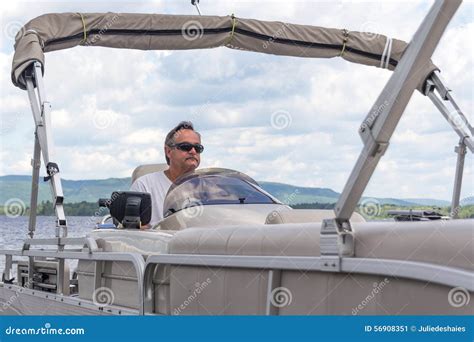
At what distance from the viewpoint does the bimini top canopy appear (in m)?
6.15

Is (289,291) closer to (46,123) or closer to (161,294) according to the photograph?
(161,294)

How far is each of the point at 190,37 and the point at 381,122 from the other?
4.41 metres

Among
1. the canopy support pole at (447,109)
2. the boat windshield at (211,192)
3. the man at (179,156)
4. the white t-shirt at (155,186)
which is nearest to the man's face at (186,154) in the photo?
the man at (179,156)

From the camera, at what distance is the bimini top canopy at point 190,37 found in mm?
6148

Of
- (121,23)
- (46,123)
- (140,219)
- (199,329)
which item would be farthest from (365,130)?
(121,23)

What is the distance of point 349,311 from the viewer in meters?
2.58

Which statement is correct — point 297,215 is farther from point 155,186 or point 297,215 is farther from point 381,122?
point 155,186

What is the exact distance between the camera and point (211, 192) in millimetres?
4906

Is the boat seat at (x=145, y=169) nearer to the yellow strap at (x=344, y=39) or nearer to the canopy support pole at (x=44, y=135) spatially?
the canopy support pole at (x=44, y=135)

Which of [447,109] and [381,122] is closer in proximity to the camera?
[381,122]

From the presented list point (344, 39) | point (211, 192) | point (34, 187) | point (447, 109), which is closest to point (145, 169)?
point (34, 187)

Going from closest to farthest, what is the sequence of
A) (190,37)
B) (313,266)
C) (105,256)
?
(313,266) < (105,256) < (190,37)

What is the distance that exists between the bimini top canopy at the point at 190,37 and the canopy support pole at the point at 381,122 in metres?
3.47

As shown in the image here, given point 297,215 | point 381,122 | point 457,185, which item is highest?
point 457,185
